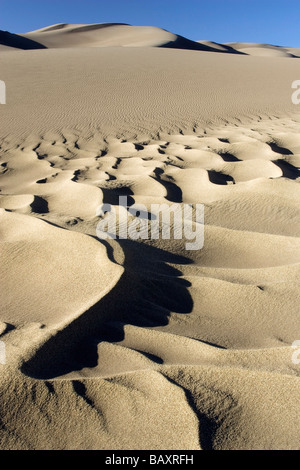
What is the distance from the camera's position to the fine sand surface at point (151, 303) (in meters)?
1.10

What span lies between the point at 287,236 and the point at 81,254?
1.07 metres

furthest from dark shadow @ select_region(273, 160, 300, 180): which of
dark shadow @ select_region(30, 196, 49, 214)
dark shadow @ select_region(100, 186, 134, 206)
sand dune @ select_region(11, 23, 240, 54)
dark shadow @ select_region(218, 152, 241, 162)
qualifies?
sand dune @ select_region(11, 23, 240, 54)

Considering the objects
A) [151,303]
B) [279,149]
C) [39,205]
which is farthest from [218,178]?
[151,303]

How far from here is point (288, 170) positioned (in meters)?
3.28

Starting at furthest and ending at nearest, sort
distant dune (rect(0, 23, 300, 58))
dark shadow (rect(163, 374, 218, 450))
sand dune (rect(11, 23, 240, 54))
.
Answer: sand dune (rect(11, 23, 240, 54)) < distant dune (rect(0, 23, 300, 58)) < dark shadow (rect(163, 374, 218, 450))

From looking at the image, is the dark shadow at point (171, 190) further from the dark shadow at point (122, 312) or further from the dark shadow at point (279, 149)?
the dark shadow at point (279, 149)

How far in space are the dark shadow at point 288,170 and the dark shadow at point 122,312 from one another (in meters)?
1.56

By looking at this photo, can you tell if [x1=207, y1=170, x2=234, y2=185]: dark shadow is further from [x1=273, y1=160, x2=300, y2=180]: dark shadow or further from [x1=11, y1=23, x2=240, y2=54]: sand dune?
[x1=11, y1=23, x2=240, y2=54]: sand dune

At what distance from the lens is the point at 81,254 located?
72.1 inches

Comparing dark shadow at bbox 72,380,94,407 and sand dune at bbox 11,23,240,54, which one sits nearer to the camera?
dark shadow at bbox 72,380,94,407

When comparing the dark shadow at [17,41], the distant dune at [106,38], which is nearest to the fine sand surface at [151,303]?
the distant dune at [106,38]

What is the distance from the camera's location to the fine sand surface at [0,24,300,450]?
1102mm
